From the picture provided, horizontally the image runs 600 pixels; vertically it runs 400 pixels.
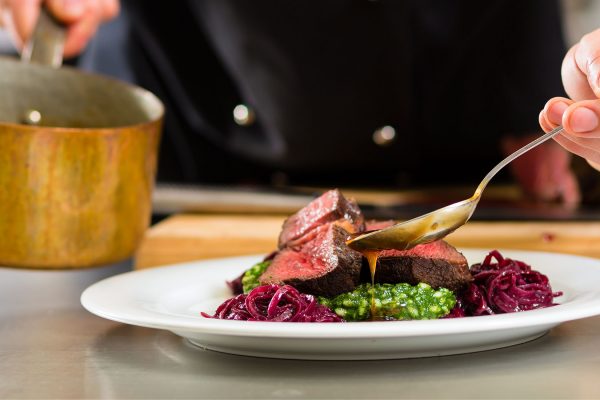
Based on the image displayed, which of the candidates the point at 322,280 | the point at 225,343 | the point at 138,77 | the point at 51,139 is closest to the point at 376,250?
the point at 322,280

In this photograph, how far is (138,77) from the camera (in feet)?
11.0

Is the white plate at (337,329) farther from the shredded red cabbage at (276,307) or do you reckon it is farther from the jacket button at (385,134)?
the jacket button at (385,134)

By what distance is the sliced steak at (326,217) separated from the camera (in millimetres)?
1556

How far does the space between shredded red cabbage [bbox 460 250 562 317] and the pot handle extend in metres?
1.17

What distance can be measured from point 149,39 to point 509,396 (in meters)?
2.66

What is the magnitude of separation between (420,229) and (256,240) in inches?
33.5

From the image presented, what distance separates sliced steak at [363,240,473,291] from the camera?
134cm

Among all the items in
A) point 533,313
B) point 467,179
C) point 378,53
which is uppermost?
point 378,53

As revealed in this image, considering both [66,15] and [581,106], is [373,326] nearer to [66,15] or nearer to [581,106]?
[581,106]

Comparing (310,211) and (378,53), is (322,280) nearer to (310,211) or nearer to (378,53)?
(310,211)

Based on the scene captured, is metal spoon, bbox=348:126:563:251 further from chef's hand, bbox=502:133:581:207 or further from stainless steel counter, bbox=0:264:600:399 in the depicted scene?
chef's hand, bbox=502:133:581:207

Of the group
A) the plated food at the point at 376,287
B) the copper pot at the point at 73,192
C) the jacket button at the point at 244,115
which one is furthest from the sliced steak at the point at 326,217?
the jacket button at the point at 244,115

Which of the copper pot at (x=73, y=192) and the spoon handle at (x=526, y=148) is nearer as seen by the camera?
the spoon handle at (x=526, y=148)

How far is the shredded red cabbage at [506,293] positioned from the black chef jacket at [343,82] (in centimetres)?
176
